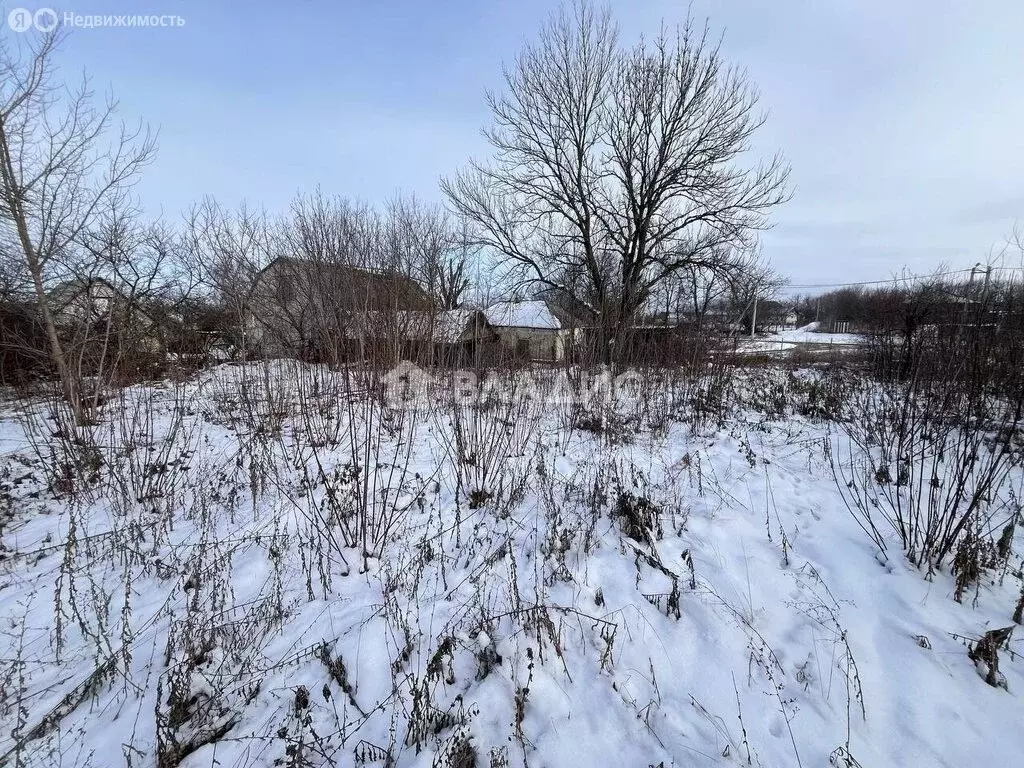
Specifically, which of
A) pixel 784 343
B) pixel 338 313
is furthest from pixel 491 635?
pixel 784 343

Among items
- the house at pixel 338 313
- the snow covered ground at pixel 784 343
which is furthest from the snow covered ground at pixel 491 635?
the snow covered ground at pixel 784 343

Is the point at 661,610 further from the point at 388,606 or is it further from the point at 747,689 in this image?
the point at 388,606

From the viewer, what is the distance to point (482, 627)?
1.99 meters

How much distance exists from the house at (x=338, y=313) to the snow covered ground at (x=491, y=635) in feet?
6.16

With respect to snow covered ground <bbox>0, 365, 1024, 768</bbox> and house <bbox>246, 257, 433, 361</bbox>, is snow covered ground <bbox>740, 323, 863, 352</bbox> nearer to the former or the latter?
snow covered ground <bbox>0, 365, 1024, 768</bbox>

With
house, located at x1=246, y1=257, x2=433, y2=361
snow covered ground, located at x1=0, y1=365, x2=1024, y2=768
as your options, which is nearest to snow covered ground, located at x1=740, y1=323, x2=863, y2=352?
snow covered ground, located at x1=0, y1=365, x2=1024, y2=768

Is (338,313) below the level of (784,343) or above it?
above

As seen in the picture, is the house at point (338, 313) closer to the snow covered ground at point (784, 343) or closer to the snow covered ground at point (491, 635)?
the snow covered ground at point (491, 635)

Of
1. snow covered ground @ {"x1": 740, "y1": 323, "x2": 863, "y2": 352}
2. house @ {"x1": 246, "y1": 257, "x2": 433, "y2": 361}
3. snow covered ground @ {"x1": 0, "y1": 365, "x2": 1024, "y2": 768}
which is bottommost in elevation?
snow covered ground @ {"x1": 0, "y1": 365, "x2": 1024, "y2": 768}

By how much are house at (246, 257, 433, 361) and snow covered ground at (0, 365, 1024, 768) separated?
1.88 metres

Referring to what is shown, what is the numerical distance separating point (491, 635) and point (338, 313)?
382 cm

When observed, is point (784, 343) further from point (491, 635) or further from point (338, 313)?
point (491, 635)

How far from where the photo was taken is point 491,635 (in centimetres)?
194

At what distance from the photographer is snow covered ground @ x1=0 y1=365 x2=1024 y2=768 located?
59.7 inches
